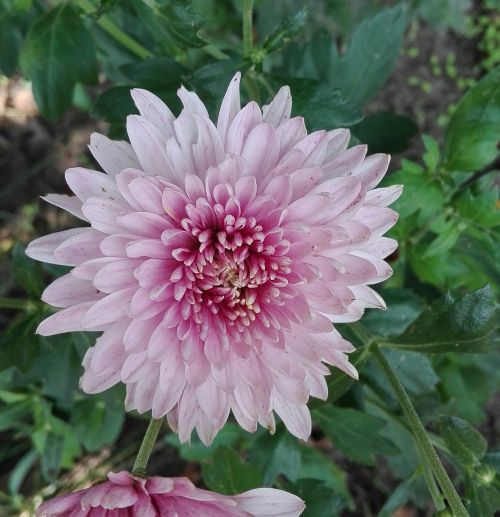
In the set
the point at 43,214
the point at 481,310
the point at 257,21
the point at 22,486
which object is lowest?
the point at 22,486

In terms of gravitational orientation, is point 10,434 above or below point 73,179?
below

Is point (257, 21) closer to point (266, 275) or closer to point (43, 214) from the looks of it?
point (43, 214)

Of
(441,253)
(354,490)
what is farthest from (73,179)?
(354,490)

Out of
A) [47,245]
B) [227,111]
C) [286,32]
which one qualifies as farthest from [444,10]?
[47,245]

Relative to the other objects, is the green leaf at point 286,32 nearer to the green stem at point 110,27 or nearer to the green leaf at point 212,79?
the green leaf at point 212,79

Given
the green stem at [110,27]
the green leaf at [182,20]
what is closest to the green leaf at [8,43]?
the green stem at [110,27]
